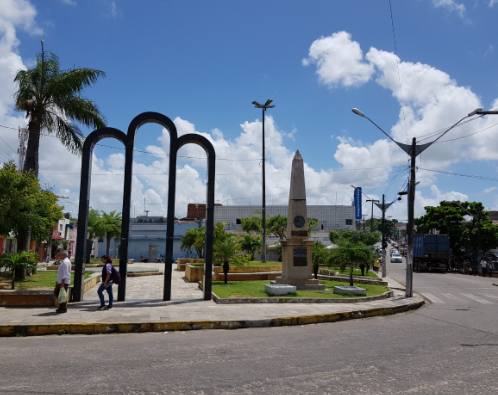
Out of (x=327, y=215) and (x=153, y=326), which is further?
(x=327, y=215)

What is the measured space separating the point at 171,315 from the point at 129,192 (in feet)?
13.4

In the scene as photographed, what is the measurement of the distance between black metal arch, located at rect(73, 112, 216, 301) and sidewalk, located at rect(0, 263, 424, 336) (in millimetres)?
712

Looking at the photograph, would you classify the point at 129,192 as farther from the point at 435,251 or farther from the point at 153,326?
the point at 435,251

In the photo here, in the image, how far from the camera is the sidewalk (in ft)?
29.2

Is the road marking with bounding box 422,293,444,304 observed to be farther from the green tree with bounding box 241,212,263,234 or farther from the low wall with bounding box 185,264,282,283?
the green tree with bounding box 241,212,263,234

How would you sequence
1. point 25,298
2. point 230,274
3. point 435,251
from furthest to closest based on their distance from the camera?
1. point 435,251
2. point 230,274
3. point 25,298

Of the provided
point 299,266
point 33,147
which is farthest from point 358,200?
point 33,147

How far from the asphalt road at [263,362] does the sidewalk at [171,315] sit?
1.48 feet

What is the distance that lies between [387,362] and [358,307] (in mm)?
6370

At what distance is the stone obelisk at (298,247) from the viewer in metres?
16.4

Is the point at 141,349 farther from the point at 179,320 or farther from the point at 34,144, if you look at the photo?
the point at 34,144

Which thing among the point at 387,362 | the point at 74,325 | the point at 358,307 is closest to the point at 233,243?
the point at 358,307

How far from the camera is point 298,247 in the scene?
16.5 metres

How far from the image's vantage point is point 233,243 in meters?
17.8
